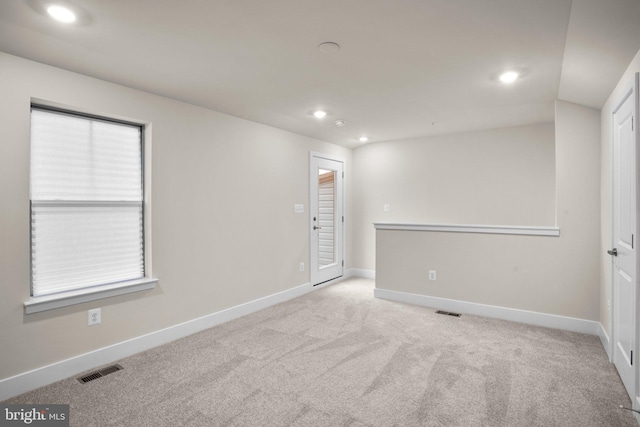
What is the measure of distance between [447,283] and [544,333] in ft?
3.63

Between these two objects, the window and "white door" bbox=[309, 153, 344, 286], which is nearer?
the window

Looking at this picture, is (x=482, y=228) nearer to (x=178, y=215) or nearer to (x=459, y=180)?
(x=459, y=180)

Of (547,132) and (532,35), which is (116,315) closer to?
(532,35)

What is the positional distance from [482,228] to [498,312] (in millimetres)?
960

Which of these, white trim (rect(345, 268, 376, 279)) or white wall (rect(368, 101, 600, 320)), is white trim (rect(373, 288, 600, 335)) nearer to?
white wall (rect(368, 101, 600, 320))

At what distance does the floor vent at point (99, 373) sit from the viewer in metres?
2.56

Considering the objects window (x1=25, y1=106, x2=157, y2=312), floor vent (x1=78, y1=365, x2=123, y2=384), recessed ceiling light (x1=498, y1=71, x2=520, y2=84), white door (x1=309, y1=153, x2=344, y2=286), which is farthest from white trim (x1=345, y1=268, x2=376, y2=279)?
floor vent (x1=78, y1=365, x2=123, y2=384)

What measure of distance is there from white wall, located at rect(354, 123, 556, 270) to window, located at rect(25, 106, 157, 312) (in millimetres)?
3772

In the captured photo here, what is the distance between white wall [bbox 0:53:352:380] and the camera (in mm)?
2371

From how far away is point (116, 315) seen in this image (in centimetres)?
290

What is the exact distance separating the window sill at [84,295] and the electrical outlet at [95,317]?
0.32ft

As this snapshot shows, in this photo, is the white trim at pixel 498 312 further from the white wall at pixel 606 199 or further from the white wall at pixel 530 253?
the white wall at pixel 606 199

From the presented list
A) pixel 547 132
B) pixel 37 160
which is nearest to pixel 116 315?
pixel 37 160

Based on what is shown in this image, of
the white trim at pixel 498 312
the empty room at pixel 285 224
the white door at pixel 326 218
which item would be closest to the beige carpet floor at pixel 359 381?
the empty room at pixel 285 224
